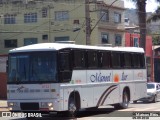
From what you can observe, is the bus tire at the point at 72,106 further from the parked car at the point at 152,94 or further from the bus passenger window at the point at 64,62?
the parked car at the point at 152,94

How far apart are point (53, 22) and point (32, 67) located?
35844mm

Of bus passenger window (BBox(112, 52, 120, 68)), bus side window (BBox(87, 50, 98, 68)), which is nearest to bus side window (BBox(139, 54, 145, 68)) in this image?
bus passenger window (BBox(112, 52, 120, 68))

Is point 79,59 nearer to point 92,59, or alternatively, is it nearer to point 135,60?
point 92,59

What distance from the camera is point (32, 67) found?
63.2ft

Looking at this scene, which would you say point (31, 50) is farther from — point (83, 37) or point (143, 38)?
point (83, 37)

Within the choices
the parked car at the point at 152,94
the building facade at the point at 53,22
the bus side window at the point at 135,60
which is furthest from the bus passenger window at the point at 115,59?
the building facade at the point at 53,22

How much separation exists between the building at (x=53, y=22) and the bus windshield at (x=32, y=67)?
32.5 m

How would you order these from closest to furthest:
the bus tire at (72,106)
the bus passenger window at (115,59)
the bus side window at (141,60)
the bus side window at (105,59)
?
the bus tire at (72,106) < the bus side window at (105,59) < the bus passenger window at (115,59) < the bus side window at (141,60)

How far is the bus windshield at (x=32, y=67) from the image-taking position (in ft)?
62.1

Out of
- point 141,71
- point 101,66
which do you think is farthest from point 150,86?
point 101,66

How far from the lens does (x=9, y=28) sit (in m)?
56.9

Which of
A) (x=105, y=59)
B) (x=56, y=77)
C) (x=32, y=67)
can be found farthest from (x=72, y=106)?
(x=105, y=59)

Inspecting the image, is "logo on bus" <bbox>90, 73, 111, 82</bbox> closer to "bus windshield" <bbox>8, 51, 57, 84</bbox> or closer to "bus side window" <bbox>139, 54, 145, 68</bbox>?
"bus windshield" <bbox>8, 51, 57, 84</bbox>

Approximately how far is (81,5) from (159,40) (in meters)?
39.4
